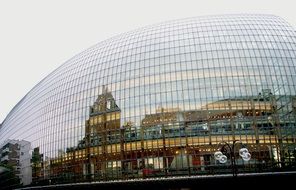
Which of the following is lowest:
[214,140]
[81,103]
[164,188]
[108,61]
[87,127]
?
[164,188]

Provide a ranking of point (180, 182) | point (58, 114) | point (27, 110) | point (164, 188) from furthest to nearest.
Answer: point (27, 110) → point (58, 114) → point (164, 188) → point (180, 182)

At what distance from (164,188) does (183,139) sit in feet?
70.9

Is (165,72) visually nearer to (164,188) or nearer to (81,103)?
(81,103)

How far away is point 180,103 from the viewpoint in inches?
2842

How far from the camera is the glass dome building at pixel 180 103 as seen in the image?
224ft

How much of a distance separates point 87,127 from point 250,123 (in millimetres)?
33221

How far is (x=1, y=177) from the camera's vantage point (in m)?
127

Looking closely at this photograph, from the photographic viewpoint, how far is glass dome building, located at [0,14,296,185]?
224ft

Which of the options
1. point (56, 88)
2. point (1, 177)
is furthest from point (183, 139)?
point (1, 177)

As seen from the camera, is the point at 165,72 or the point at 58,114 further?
the point at 58,114

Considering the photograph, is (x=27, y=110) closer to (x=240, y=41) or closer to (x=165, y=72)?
(x=165, y=72)

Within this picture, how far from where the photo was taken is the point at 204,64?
73.8 metres

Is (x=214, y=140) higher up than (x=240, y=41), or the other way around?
(x=240, y=41)

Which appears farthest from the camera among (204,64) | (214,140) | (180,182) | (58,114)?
(58,114)
